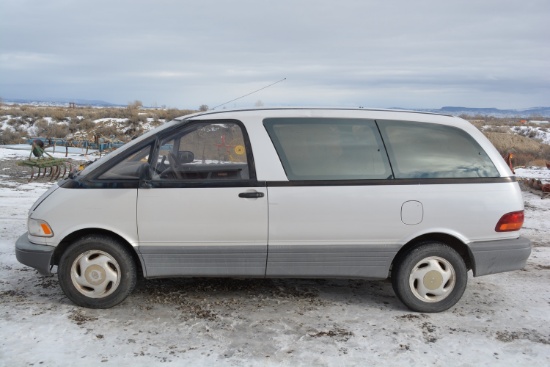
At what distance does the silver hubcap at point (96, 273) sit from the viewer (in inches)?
185

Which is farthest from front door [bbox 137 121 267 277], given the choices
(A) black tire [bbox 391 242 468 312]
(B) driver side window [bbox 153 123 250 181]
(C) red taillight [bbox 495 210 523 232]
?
(C) red taillight [bbox 495 210 523 232]

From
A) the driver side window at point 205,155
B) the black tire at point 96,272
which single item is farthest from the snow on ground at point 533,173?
the black tire at point 96,272

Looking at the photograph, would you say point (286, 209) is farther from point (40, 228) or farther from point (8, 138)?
point (8, 138)

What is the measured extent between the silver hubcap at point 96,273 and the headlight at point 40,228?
1.16 feet

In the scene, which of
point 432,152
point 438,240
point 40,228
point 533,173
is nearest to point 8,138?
point 533,173

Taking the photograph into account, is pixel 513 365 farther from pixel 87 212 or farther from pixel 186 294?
pixel 87 212

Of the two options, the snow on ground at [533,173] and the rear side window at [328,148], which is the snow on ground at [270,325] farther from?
the snow on ground at [533,173]

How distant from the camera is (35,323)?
4.44 meters

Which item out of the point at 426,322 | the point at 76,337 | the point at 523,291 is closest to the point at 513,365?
the point at 426,322

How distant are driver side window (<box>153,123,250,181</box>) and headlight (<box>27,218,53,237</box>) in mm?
1080

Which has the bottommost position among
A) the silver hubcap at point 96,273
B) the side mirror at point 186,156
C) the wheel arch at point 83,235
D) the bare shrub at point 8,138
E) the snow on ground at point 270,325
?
the snow on ground at point 270,325

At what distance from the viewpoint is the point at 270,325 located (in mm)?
4500

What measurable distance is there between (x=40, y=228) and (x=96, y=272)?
643 mm

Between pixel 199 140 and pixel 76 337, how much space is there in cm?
198
